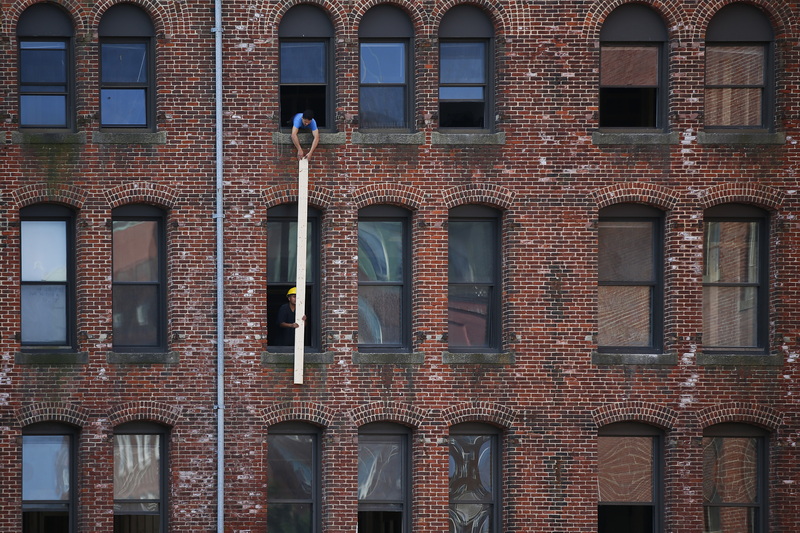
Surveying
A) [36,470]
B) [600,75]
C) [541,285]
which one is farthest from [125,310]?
[600,75]

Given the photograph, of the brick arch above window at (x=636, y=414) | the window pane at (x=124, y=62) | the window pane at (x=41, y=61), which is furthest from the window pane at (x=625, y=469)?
the window pane at (x=41, y=61)

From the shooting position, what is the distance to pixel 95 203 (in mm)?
21266

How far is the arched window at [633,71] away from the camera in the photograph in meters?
22.0

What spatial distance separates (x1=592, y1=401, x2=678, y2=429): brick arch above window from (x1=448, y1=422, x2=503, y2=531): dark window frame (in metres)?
1.78

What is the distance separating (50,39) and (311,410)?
26.3 ft

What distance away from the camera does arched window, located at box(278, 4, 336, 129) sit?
21.8 meters

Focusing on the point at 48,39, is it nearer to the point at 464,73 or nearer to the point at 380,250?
the point at 380,250

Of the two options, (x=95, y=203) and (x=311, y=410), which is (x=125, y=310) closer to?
(x=95, y=203)

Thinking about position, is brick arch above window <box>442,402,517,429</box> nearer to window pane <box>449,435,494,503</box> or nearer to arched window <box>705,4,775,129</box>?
window pane <box>449,435,494,503</box>

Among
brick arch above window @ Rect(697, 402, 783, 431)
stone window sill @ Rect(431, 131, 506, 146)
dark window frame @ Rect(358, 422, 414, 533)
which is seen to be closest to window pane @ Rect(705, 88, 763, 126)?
stone window sill @ Rect(431, 131, 506, 146)

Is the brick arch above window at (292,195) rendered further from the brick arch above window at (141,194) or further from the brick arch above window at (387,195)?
the brick arch above window at (141,194)

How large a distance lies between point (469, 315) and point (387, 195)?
2638 mm

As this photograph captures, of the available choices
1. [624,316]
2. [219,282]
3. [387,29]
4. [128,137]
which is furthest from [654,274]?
[128,137]

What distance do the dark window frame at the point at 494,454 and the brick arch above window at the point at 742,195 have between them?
18.1 feet
